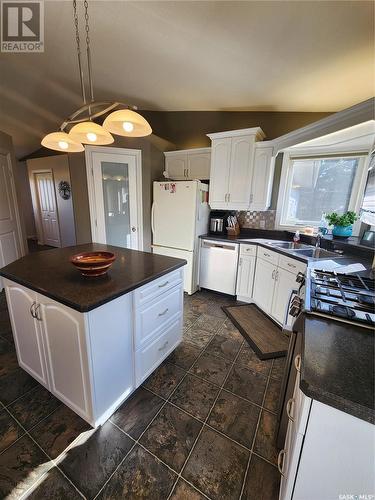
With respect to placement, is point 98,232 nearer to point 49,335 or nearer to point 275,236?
point 49,335

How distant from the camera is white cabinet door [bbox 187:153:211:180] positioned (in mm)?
3227

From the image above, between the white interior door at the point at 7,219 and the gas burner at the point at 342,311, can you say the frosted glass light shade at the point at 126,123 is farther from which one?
the white interior door at the point at 7,219

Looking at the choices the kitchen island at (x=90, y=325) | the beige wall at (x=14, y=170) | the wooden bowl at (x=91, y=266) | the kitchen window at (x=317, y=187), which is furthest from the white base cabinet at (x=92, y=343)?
the beige wall at (x=14, y=170)

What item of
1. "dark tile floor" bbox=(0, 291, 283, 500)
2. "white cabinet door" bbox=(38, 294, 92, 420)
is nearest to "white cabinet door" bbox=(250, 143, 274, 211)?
"dark tile floor" bbox=(0, 291, 283, 500)

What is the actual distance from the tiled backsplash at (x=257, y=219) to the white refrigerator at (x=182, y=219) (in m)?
0.59

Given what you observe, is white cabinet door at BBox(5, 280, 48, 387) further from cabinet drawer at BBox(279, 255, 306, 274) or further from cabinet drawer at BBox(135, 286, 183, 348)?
cabinet drawer at BBox(279, 255, 306, 274)

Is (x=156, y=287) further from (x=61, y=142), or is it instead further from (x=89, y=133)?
(x=61, y=142)

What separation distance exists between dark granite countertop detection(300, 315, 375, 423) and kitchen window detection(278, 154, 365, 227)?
239 cm

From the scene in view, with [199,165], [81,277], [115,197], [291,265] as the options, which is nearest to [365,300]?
[291,265]

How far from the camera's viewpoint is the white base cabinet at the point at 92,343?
3.77 feet

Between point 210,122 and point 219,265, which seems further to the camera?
point 210,122

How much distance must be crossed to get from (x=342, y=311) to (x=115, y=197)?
10.6ft

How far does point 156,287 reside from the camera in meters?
1.52

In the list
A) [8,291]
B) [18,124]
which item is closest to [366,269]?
[8,291]
